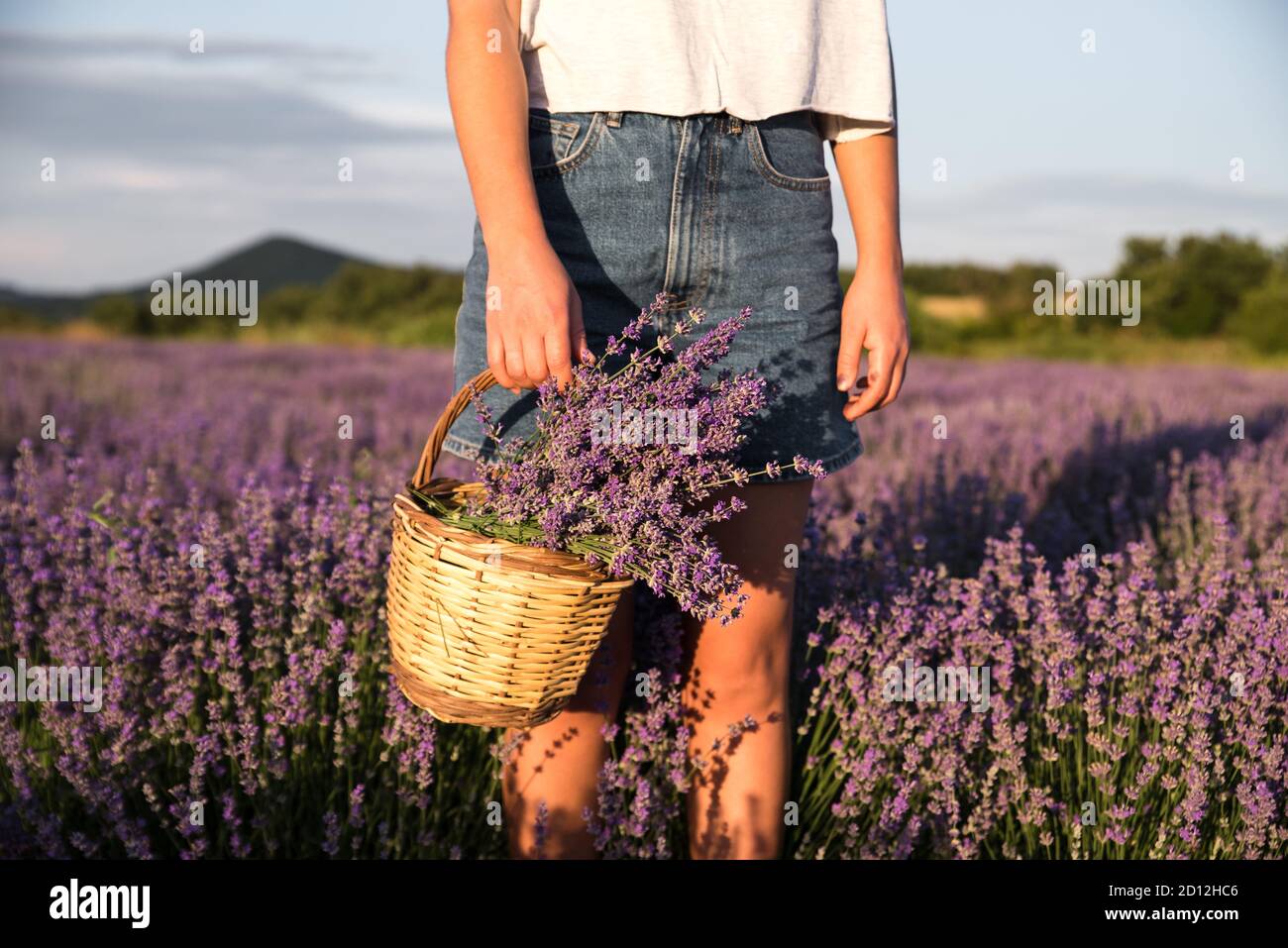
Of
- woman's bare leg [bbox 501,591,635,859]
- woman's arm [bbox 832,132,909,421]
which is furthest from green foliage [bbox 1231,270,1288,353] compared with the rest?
woman's bare leg [bbox 501,591,635,859]

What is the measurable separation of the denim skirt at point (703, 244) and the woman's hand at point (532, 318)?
14cm

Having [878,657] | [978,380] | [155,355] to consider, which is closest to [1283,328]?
[978,380]

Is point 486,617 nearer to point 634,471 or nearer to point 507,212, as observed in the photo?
point 634,471

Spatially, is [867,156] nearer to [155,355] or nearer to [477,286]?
[477,286]

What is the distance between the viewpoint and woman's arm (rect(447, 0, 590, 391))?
147 centimetres

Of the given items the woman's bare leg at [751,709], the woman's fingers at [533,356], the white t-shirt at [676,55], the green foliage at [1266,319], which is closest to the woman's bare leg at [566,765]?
the woman's bare leg at [751,709]

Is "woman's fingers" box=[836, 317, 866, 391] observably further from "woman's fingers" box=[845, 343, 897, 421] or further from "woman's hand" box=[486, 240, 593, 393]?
"woman's hand" box=[486, 240, 593, 393]

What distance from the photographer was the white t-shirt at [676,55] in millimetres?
1584

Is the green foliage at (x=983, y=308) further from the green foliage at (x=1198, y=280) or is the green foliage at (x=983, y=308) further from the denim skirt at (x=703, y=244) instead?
the denim skirt at (x=703, y=244)

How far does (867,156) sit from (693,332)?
47 cm

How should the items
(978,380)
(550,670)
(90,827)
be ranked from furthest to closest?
1. (978,380)
2. (90,827)
3. (550,670)
